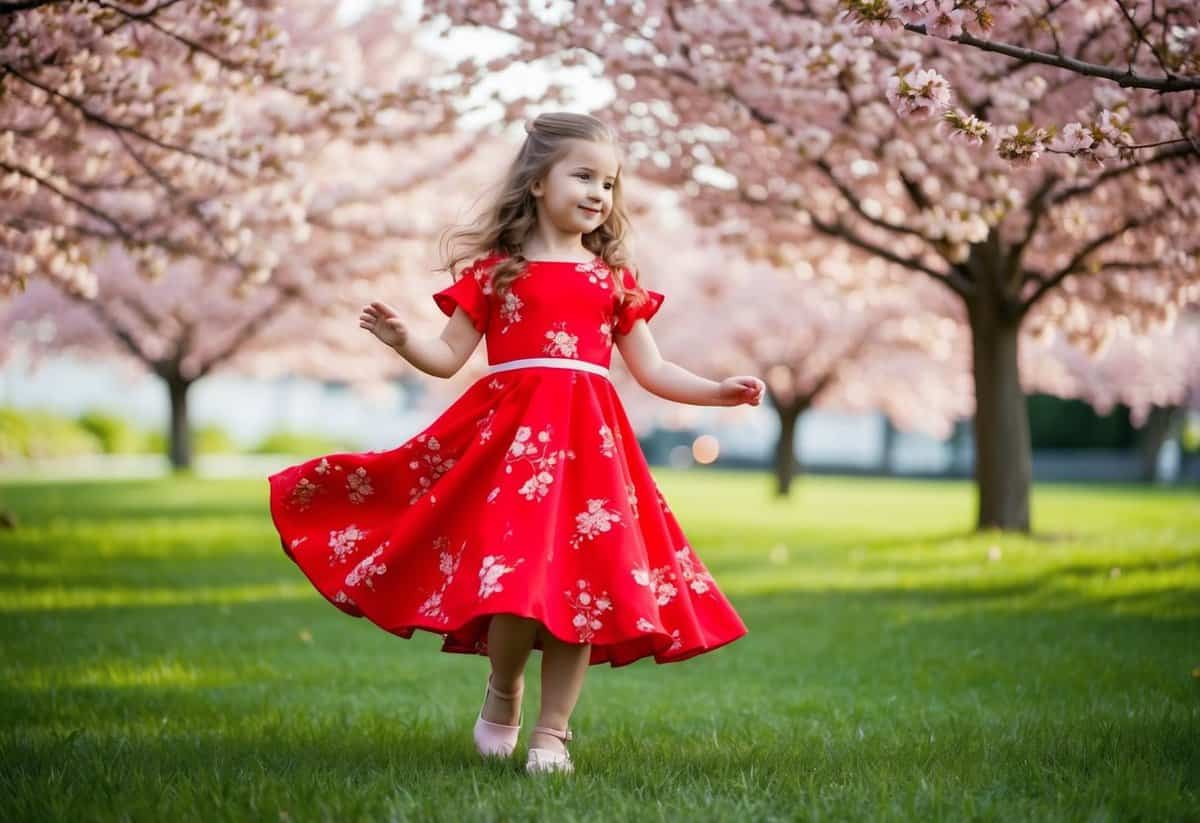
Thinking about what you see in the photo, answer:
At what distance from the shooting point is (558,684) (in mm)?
3104

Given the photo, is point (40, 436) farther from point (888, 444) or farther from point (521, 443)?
point (521, 443)

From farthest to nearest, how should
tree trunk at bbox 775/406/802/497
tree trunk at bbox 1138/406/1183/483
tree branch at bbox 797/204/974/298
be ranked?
tree trunk at bbox 1138/406/1183/483, tree trunk at bbox 775/406/802/497, tree branch at bbox 797/204/974/298

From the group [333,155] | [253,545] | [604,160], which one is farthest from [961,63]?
[333,155]

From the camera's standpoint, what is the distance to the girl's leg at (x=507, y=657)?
3047 mm

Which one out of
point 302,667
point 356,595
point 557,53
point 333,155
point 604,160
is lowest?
point 302,667

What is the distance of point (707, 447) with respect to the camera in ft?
140

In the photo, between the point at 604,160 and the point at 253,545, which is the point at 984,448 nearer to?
the point at 253,545

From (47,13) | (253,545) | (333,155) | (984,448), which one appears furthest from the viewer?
(333,155)

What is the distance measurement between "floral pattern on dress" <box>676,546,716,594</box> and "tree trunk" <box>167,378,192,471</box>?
19.0 metres

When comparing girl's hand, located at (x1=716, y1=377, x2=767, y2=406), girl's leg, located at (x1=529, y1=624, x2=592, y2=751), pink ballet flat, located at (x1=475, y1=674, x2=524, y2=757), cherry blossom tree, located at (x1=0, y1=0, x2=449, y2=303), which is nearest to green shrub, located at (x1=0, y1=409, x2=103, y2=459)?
cherry blossom tree, located at (x1=0, y1=0, x2=449, y2=303)

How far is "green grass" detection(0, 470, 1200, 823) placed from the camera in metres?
2.76

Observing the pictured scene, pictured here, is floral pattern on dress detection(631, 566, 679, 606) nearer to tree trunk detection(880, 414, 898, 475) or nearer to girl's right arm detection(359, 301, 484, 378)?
girl's right arm detection(359, 301, 484, 378)

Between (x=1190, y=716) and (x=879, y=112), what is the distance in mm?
3736

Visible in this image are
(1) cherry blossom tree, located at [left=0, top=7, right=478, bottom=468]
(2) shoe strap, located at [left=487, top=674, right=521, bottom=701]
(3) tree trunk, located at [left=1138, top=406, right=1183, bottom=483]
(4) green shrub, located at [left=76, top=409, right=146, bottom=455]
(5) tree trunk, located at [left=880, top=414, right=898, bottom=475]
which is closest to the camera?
(2) shoe strap, located at [left=487, top=674, right=521, bottom=701]
